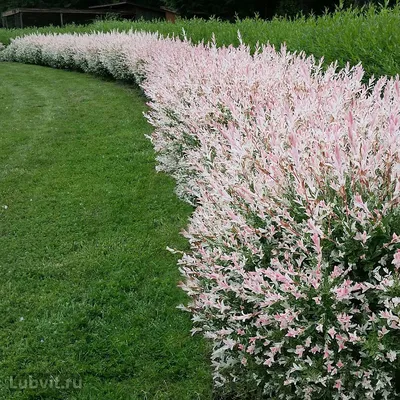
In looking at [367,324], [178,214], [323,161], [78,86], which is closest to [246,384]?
[367,324]

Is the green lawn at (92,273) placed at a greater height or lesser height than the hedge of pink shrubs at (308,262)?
lesser

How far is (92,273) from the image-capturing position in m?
4.48

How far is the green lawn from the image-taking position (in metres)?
3.32

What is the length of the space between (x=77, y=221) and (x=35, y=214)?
612 millimetres

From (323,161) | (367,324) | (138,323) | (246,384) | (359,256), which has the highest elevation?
(323,161)

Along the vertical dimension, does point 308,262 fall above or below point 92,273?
above

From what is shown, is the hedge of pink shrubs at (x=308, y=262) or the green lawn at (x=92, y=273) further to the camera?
the green lawn at (x=92, y=273)

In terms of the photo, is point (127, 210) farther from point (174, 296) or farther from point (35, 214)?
point (174, 296)

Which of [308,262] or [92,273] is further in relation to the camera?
[92,273]

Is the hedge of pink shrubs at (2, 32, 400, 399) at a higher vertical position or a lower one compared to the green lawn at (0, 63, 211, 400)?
higher

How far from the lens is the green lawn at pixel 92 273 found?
131 inches

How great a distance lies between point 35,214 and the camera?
229 inches

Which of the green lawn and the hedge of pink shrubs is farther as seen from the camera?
the green lawn

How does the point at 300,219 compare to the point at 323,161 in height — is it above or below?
below
